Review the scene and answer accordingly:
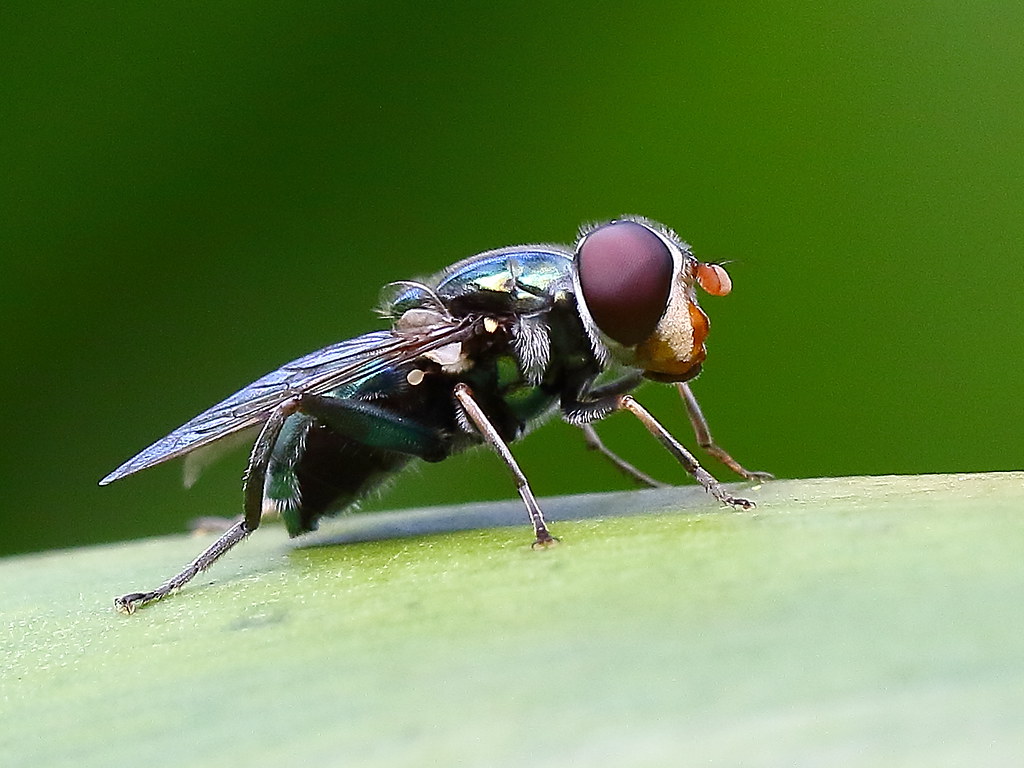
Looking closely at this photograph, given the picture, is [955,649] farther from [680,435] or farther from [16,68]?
[16,68]

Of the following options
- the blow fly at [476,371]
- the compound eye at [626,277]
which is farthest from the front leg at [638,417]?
the compound eye at [626,277]

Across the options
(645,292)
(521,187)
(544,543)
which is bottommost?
(544,543)

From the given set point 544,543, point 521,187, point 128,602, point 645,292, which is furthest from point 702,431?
point 128,602

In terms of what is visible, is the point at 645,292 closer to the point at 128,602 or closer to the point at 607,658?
the point at 128,602

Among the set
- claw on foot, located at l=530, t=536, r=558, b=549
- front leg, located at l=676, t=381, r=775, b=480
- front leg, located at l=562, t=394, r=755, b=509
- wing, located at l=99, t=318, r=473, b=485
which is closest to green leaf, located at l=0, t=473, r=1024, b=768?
claw on foot, located at l=530, t=536, r=558, b=549

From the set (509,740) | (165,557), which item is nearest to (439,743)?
(509,740)
